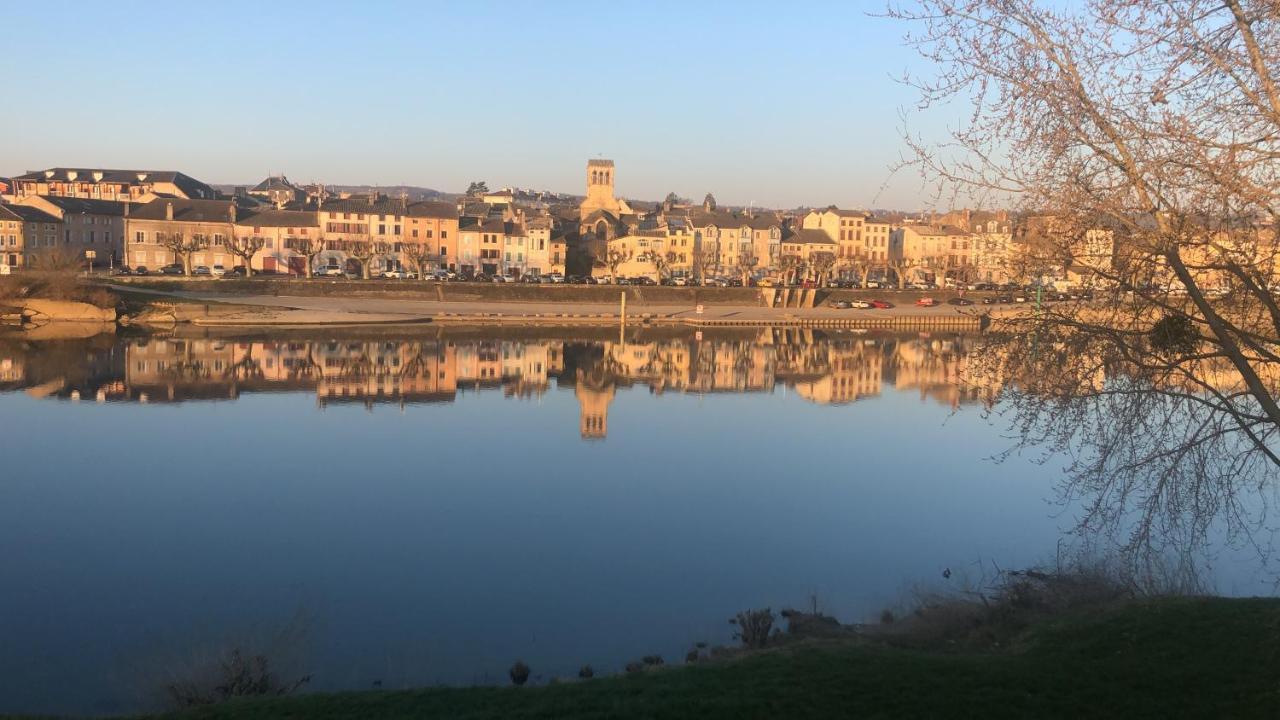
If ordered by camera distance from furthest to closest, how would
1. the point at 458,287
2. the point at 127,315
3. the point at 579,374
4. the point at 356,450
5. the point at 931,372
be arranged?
1. the point at 458,287
2. the point at 127,315
3. the point at 931,372
4. the point at 579,374
5. the point at 356,450

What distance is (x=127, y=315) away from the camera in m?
39.6

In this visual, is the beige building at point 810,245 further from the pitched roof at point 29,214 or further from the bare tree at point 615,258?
the pitched roof at point 29,214

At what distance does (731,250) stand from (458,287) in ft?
78.0

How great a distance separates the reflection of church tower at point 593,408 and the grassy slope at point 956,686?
12858mm

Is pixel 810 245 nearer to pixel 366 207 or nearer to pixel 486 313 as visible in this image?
pixel 366 207

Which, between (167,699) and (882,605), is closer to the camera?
(167,699)

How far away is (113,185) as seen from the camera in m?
76.1

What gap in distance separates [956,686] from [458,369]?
23.9m

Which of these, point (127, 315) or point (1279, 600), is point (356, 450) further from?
point (127, 315)

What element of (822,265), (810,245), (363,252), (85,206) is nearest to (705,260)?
(822,265)

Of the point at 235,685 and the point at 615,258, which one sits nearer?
the point at 235,685

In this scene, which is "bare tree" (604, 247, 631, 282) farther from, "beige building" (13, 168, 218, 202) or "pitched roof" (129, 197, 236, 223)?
"beige building" (13, 168, 218, 202)

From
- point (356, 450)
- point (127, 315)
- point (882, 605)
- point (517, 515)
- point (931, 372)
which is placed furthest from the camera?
point (127, 315)

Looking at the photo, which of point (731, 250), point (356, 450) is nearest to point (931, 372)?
point (356, 450)
